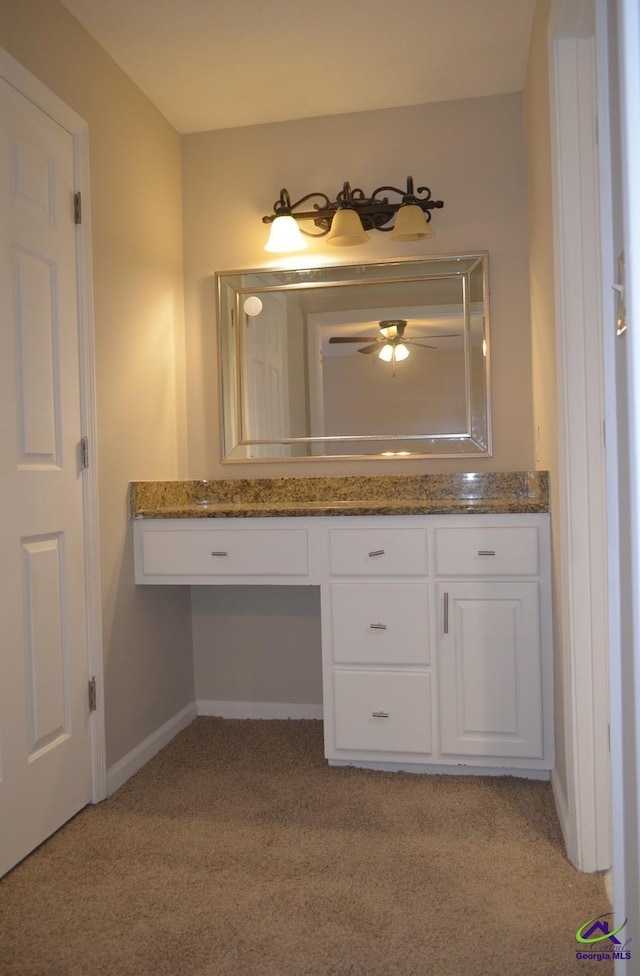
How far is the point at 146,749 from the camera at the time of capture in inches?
101

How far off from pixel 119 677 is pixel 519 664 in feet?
4.11

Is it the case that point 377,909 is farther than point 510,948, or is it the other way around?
point 377,909

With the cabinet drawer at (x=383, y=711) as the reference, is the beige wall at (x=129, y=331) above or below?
above

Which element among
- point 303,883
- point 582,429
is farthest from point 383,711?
point 582,429

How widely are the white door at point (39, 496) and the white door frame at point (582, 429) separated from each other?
1.33 m

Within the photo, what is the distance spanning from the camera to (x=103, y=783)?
2.28 metres

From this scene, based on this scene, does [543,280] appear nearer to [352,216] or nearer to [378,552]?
[352,216]

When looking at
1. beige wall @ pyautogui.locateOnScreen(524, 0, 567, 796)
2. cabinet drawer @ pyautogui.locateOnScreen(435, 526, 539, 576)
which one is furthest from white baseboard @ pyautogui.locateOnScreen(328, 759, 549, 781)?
cabinet drawer @ pyautogui.locateOnScreen(435, 526, 539, 576)

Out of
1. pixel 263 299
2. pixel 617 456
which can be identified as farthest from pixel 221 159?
pixel 617 456

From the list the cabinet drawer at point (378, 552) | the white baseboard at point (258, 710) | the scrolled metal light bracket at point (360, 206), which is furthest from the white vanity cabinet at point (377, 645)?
the scrolled metal light bracket at point (360, 206)

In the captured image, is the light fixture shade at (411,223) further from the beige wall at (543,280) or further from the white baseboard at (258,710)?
the white baseboard at (258,710)

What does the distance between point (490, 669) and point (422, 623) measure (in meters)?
0.24

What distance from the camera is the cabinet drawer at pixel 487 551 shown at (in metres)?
2.28

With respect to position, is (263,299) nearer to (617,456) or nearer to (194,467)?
(194,467)
